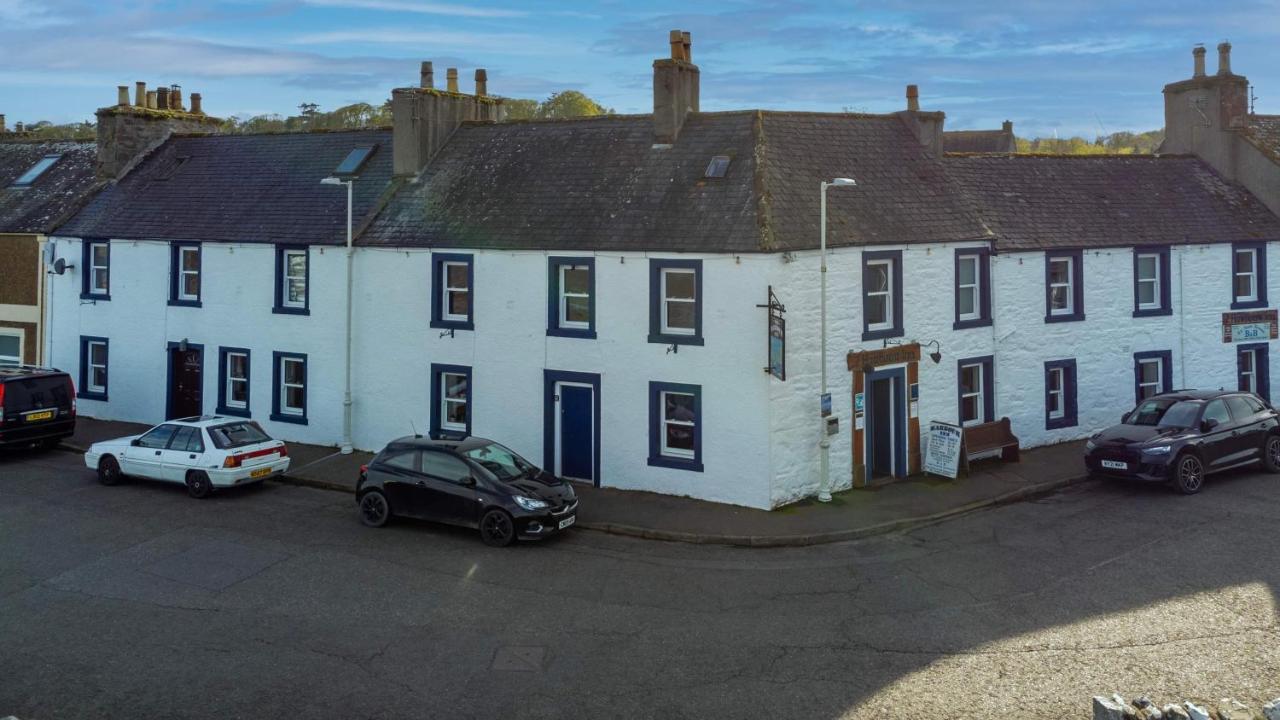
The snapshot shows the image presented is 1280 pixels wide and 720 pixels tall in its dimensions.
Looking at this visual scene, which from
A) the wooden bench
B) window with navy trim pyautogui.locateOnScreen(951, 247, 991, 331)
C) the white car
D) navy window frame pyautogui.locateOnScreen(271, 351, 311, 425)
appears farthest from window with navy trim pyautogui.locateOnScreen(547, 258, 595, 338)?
window with navy trim pyautogui.locateOnScreen(951, 247, 991, 331)

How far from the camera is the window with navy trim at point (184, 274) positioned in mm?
26438

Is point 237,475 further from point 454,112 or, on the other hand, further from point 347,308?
point 454,112

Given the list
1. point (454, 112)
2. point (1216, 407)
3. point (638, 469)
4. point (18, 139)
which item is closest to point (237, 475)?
point (638, 469)

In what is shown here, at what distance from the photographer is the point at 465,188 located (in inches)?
952

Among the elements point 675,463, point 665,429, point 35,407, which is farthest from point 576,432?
point 35,407

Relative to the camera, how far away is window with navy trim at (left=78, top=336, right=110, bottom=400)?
28062 millimetres

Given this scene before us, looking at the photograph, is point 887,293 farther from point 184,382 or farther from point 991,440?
point 184,382

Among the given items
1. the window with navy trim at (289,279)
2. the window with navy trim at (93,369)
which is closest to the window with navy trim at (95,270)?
the window with navy trim at (93,369)

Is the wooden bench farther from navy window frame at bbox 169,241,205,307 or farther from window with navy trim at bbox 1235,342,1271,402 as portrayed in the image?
navy window frame at bbox 169,241,205,307

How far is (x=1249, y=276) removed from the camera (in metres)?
27.0

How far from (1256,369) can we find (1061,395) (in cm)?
690

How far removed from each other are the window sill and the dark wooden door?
44.8 ft

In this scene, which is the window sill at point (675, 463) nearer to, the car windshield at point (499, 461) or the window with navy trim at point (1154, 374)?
the car windshield at point (499, 461)

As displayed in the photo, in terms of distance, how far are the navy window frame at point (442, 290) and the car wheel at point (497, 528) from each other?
21.7 feet
